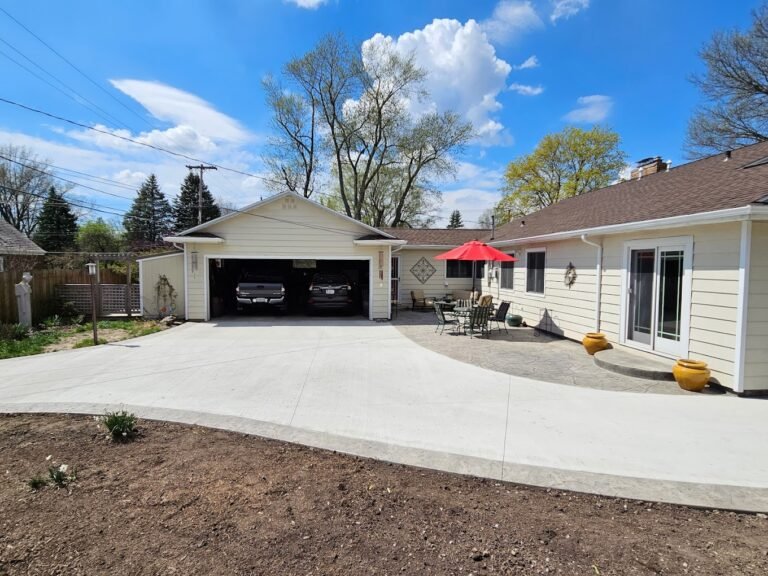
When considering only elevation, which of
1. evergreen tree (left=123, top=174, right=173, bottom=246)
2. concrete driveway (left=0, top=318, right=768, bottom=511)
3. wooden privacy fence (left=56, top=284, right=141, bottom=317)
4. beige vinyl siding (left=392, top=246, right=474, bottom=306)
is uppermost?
evergreen tree (left=123, top=174, right=173, bottom=246)

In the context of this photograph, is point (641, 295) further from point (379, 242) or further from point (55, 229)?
point (55, 229)

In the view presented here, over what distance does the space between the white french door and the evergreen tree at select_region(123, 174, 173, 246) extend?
47372mm

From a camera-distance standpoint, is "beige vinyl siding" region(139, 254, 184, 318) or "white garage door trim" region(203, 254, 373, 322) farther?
"beige vinyl siding" region(139, 254, 184, 318)

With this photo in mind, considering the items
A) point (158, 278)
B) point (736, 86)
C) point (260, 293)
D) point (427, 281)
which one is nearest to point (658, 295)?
point (427, 281)

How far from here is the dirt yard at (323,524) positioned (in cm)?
239

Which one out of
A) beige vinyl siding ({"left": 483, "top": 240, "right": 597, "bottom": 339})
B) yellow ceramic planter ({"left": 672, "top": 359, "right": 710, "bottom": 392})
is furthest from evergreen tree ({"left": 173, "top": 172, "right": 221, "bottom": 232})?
yellow ceramic planter ({"left": 672, "top": 359, "right": 710, "bottom": 392})

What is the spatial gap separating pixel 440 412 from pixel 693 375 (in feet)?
12.7

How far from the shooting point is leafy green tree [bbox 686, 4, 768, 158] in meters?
16.8

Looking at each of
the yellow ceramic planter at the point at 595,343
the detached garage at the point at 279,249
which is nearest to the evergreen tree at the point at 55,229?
the detached garage at the point at 279,249

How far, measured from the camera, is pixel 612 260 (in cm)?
852

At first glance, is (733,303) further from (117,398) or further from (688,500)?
(117,398)

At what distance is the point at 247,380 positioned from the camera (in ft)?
20.7

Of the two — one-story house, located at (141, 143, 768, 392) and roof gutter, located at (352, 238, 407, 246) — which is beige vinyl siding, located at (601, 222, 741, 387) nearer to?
one-story house, located at (141, 143, 768, 392)

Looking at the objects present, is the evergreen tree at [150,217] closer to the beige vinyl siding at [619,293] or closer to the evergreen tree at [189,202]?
the evergreen tree at [189,202]
